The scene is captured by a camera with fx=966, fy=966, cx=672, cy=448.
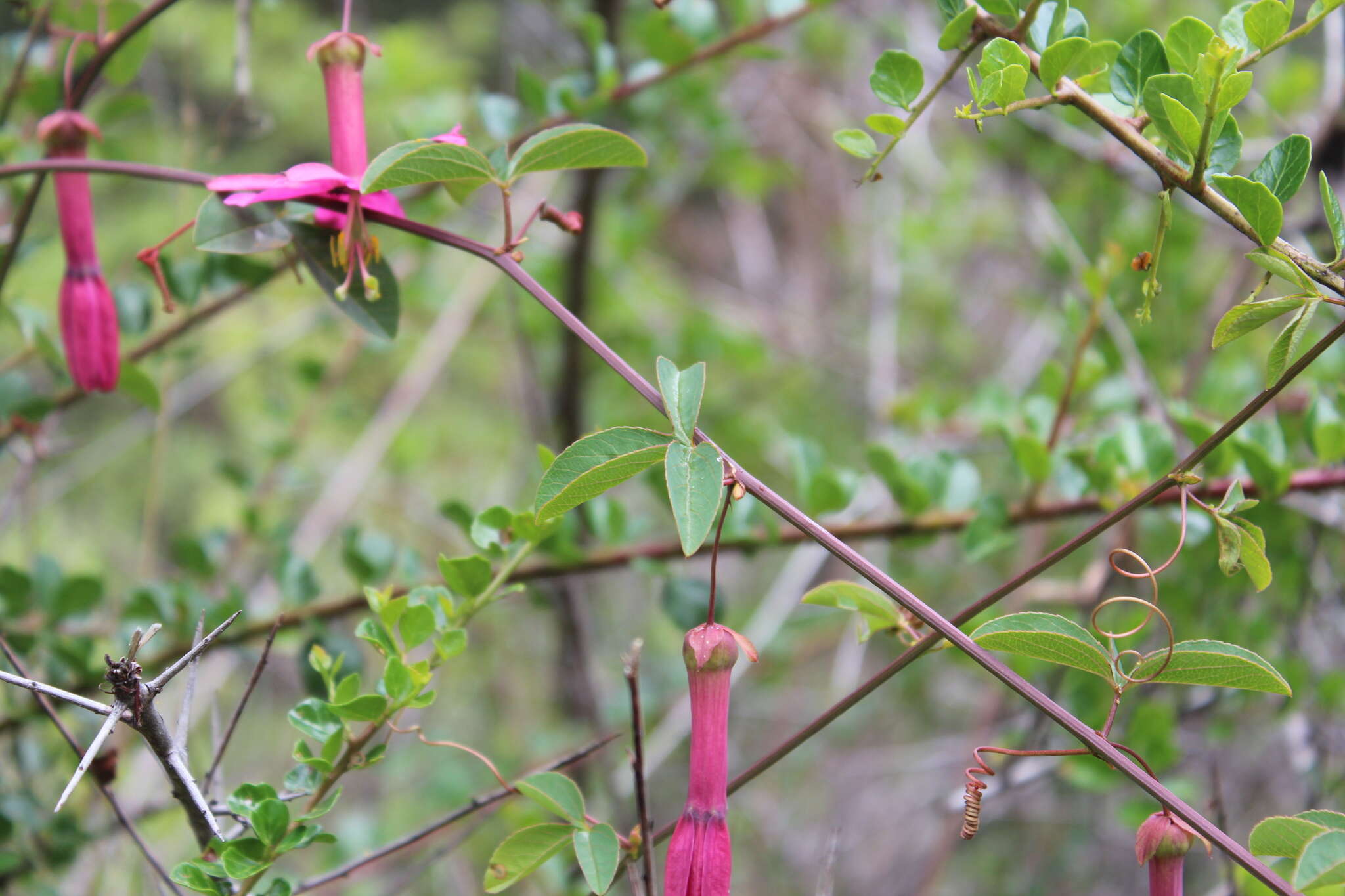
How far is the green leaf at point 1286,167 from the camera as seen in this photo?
36cm

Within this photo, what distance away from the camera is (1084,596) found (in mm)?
880

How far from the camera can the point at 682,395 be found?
0.35 meters

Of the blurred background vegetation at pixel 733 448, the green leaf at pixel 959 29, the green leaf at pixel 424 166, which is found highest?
the green leaf at pixel 959 29

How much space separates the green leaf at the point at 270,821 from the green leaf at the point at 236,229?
0.23m

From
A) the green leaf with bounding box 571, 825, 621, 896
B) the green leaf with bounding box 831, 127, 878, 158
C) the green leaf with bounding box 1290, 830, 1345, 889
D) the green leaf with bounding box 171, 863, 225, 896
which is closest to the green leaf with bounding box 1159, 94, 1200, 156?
the green leaf with bounding box 831, 127, 878, 158

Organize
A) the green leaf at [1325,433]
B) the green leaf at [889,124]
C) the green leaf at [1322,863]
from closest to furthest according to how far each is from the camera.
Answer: the green leaf at [1322,863] → the green leaf at [889,124] → the green leaf at [1325,433]

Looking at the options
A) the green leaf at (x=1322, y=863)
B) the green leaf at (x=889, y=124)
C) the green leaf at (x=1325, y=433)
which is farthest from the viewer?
the green leaf at (x=1325, y=433)

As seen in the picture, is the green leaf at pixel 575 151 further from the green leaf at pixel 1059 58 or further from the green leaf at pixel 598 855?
the green leaf at pixel 598 855

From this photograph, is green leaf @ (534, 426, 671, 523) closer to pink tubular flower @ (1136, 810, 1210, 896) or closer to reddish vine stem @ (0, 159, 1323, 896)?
reddish vine stem @ (0, 159, 1323, 896)

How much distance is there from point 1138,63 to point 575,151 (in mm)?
226

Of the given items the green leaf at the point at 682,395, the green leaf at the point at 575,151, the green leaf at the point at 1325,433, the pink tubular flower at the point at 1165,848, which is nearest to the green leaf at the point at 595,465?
the green leaf at the point at 682,395

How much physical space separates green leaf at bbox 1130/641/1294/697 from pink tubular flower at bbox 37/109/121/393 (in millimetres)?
479

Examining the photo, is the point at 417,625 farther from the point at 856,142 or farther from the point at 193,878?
the point at 856,142

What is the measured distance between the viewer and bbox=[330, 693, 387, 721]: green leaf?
1.28ft
